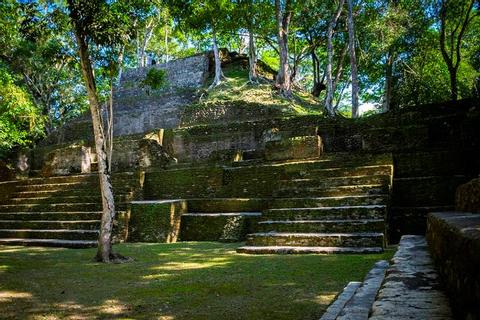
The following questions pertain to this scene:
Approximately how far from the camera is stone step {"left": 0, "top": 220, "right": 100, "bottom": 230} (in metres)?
7.98

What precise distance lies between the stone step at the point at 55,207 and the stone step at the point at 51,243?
108 cm

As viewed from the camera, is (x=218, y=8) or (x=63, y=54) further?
(x=218, y=8)

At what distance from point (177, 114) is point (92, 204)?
10306mm

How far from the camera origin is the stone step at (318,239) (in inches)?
206

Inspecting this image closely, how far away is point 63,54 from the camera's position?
649cm

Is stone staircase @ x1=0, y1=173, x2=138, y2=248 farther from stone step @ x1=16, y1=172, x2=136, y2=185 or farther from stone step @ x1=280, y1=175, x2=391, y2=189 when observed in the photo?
stone step @ x1=280, y1=175, x2=391, y2=189

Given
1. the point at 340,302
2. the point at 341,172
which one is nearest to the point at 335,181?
the point at 341,172

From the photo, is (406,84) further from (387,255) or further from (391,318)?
(391,318)

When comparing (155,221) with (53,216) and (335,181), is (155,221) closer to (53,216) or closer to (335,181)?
(53,216)

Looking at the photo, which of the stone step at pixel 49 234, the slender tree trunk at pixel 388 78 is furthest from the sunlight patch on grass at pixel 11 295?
the slender tree trunk at pixel 388 78

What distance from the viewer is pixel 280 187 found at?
7.39 metres

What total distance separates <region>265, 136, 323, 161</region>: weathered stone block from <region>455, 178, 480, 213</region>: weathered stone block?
4968 millimetres

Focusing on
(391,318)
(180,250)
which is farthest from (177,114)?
(391,318)

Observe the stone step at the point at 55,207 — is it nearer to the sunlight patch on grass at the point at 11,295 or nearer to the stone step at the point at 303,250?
the stone step at the point at 303,250
